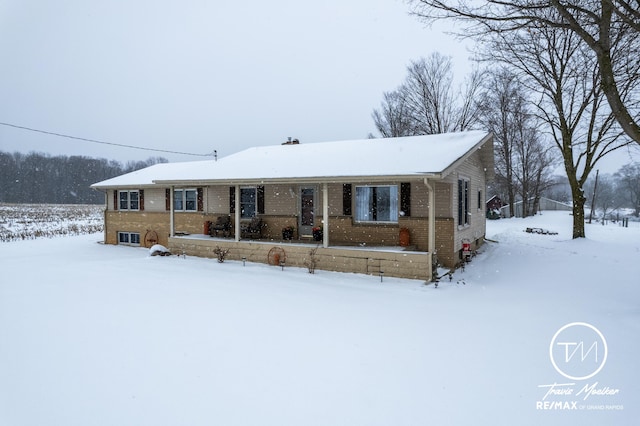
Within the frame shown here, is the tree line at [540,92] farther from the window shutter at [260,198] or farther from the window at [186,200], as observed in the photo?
the window at [186,200]

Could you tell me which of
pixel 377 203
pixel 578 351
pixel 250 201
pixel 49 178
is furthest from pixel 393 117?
pixel 49 178

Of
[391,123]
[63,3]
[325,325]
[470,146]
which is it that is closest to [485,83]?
[391,123]

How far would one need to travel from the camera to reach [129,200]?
18844 mm

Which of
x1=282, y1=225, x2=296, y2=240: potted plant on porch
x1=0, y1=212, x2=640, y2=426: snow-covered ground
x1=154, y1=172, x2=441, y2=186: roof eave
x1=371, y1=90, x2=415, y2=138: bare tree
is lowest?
x1=0, y1=212, x2=640, y2=426: snow-covered ground

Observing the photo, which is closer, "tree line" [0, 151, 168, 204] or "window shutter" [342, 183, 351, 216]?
"window shutter" [342, 183, 351, 216]

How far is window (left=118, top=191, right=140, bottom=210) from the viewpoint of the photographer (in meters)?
18.5

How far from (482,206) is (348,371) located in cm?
1365

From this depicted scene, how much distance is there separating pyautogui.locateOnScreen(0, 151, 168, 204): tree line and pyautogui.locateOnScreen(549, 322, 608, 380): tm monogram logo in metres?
72.3

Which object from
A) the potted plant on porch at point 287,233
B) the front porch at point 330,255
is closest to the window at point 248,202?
the front porch at point 330,255

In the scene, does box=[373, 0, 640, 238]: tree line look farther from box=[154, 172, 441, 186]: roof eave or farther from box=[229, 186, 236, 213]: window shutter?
box=[229, 186, 236, 213]: window shutter

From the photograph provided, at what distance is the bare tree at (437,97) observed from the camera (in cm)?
2966

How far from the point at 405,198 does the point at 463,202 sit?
2493 mm

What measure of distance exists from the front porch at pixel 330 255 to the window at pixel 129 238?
5913 millimetres

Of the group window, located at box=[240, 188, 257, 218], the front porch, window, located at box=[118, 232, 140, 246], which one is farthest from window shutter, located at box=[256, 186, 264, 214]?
window, located at box=[118, 232, 140, 246]
